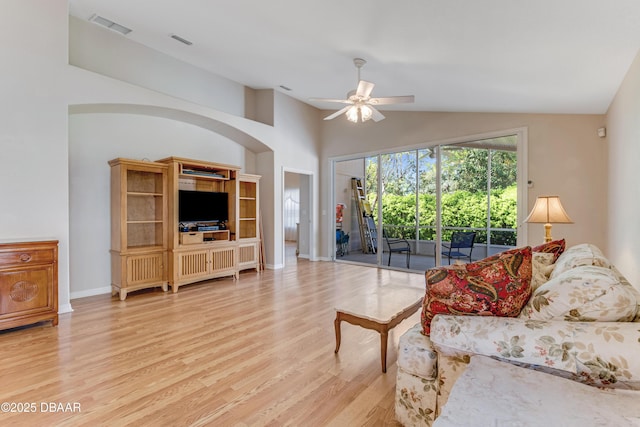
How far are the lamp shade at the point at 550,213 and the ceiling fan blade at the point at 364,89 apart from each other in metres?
2.37

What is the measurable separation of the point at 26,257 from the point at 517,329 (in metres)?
3.99

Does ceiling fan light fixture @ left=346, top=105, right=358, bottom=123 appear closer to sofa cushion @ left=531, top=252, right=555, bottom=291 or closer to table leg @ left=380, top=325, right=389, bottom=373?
sofa cushion @ left=531, top=252, right=555, bottom=291

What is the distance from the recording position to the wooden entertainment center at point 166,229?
4195 millimetres

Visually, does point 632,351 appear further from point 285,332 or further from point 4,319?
point 4,319

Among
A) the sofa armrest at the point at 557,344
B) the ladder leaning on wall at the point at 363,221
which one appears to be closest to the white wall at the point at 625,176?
the sofa armrest at the point at 557,344

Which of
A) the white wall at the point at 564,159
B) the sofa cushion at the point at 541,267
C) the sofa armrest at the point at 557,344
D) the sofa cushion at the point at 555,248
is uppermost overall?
the white wall at the point at 564,159

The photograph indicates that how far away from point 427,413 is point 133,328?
2840 mm

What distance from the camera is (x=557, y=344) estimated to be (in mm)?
1271

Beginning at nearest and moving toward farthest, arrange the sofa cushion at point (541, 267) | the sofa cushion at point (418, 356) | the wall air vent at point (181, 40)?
the sofa cushion at point (418, 356), the sofa cushion at point (541, 267), the wall air vent at point (181, 40)

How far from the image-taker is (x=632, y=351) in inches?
45.7

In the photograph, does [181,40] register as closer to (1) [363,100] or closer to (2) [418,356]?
(1) [363,100]

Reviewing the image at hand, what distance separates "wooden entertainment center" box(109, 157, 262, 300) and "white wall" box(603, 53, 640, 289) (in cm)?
484

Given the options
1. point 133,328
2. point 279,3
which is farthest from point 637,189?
point 133,328

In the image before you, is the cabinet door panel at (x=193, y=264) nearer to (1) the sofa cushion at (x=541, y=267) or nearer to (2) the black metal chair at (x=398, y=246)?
(2) the black metal chair at (x=398, y=246)
